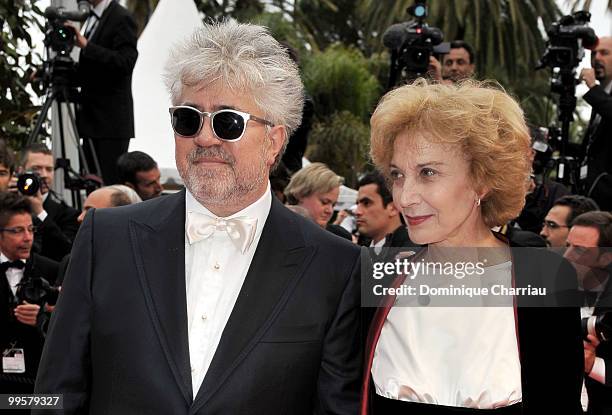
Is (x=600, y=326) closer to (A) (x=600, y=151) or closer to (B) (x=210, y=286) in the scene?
(B) (x=210, y=286)

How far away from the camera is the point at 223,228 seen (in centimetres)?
306

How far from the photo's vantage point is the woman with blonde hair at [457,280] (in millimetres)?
3061

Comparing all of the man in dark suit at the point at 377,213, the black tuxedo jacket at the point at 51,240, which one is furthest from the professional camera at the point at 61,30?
the man in dark suit at the point at 377,213

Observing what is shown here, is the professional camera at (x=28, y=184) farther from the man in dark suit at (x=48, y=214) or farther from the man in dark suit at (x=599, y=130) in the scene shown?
the man in dark suit at (x=599, y=130)

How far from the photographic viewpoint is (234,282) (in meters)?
3.04

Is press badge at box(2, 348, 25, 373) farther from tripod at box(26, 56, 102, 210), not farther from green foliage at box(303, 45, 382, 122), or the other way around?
green foliage at box(303, 45, 382, 122)

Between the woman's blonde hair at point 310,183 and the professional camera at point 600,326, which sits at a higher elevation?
the woman's blonde hair at point 310,183

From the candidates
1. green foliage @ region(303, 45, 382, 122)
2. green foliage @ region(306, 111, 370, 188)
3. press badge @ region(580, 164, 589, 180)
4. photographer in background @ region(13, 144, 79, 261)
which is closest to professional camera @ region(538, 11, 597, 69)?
press badge @ region(580, 164, 589, 180)

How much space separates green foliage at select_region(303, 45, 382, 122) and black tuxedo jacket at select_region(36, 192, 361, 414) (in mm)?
24801

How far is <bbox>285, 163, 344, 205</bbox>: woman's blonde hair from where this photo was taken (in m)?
6.94

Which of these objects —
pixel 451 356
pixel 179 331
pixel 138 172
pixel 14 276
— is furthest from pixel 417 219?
pixel 138 172

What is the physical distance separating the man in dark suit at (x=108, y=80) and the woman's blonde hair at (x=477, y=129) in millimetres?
4289

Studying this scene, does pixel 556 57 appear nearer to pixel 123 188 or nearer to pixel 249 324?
pixel 123 188

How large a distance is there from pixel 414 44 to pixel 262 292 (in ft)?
14.4
